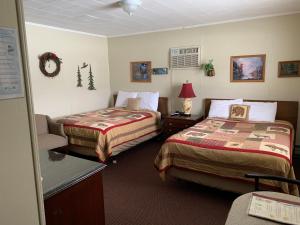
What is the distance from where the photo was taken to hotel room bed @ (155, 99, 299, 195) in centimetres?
218

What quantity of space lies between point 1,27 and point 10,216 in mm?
648

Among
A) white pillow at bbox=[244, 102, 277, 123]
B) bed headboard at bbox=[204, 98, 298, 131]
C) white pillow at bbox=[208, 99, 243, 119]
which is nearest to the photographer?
white pillow at bbox=[244, 102, 277, 123]

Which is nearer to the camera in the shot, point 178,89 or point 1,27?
point 1,27

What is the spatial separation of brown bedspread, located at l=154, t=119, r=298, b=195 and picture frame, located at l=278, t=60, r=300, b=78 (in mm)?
1066

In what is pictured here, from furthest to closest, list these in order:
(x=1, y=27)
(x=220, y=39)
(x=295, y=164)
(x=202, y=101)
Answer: (x=202, y=101) < (x=220, y=39) < (x=295, y=164) < (x=1, y=27)

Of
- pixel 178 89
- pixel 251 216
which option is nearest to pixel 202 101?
pixel 178 89

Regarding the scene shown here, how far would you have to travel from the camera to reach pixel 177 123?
4184 millimetres

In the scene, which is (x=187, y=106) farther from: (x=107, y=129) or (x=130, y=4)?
(x=130, y=4)

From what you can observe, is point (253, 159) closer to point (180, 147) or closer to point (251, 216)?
point (180, 147)

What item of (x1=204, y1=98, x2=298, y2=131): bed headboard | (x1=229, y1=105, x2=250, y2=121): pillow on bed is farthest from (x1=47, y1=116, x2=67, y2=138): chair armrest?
(x1=204, y1=98, x2=298, y2=131): bed headboard

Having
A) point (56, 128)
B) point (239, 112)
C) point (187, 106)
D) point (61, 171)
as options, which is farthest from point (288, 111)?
point (56, 128)

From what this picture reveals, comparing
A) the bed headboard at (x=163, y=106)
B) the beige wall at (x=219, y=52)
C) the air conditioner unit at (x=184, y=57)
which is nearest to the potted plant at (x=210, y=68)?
the beige wall at (x=219, y=52)

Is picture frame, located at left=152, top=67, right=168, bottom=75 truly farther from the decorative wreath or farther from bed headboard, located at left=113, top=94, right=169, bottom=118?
→ the decorative wreath

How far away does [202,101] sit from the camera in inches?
176
